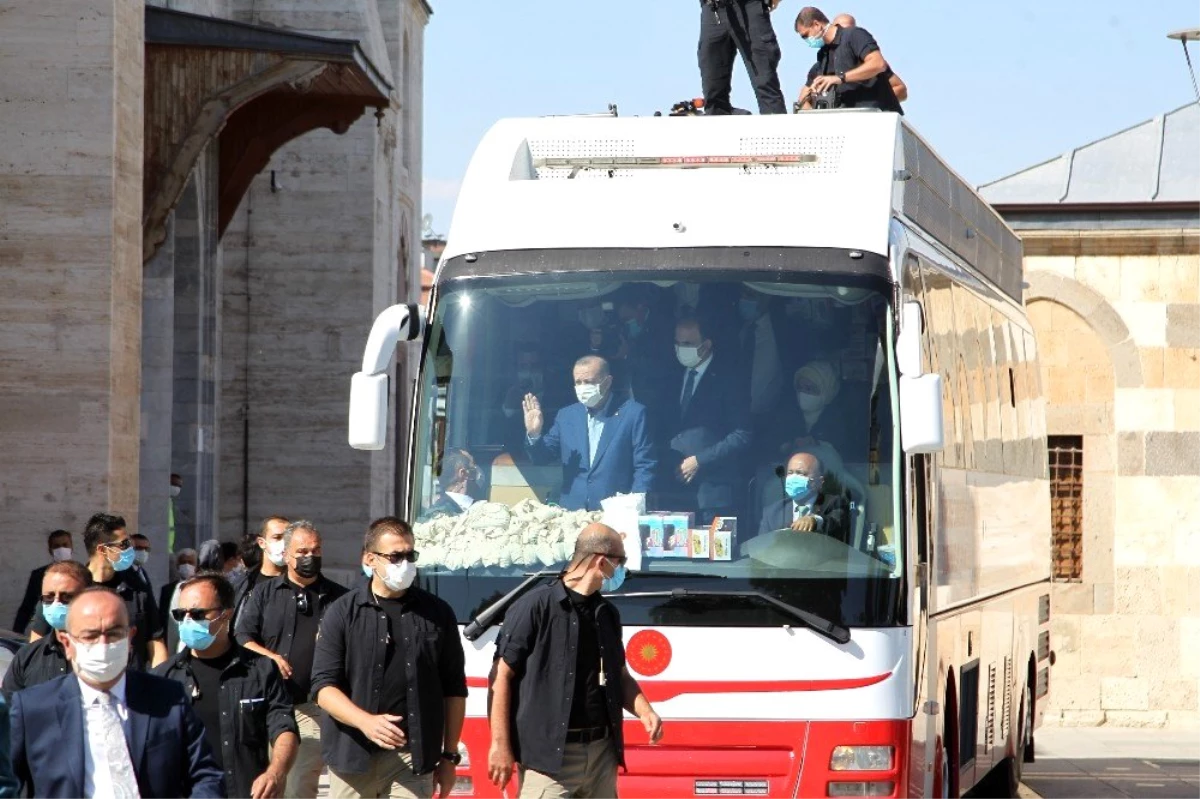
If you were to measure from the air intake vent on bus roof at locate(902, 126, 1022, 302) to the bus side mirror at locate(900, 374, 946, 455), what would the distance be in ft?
6.16

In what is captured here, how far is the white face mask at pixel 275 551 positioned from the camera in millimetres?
11234

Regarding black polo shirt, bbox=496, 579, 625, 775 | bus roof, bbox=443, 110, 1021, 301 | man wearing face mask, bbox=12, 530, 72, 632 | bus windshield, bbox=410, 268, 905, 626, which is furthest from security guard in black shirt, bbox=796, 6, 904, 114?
black polo shirt, bbox=496, 579, 625, 775

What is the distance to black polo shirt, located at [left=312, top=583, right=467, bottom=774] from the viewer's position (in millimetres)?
8789

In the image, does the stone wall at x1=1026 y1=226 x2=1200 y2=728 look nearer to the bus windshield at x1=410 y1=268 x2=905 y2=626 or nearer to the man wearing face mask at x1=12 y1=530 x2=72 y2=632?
the man wearing face mask at x1=12 y1=530 x2=72 y2=632

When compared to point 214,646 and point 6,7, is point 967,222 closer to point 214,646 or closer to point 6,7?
point 214,646

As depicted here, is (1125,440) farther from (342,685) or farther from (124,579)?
(342,685)

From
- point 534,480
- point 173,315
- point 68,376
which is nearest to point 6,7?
point 68,376

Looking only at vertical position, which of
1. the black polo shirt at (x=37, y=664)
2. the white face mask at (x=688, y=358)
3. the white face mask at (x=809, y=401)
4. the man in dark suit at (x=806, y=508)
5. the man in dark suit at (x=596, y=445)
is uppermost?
the white face mask at (x=688, y=358)

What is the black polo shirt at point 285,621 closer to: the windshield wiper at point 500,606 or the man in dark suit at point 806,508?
the windshield wiper at point 500,606

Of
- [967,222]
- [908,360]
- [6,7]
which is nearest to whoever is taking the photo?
[908,360]

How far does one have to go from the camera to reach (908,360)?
9.70 meters

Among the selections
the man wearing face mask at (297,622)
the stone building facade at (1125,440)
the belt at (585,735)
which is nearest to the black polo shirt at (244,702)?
the belt at (585,735)

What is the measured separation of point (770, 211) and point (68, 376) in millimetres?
9669

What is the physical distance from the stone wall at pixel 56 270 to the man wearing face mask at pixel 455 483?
30.4ft
